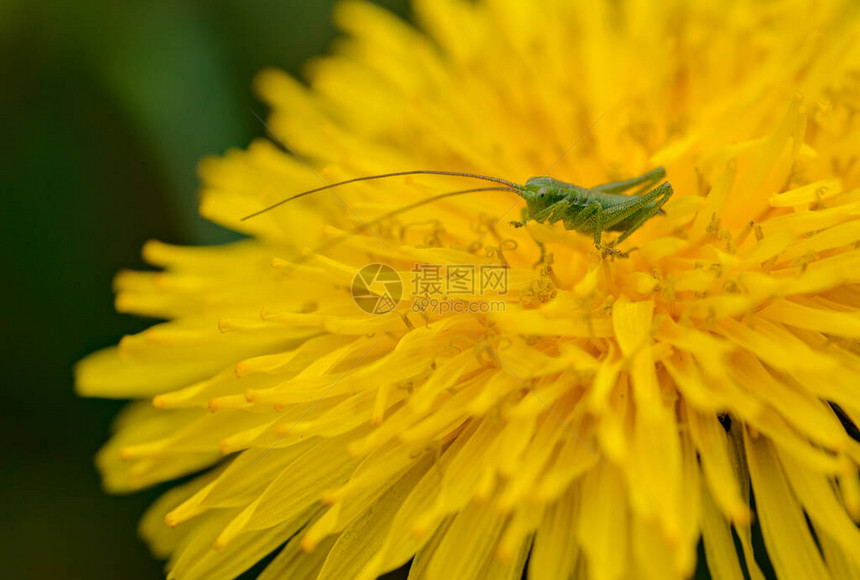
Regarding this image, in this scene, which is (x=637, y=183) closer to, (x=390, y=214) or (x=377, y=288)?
(x=390, y=214)

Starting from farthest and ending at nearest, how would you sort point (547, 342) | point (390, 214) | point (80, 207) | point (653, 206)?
point (80, 207), point (390, 214), point (653, 206), point (547, 342)

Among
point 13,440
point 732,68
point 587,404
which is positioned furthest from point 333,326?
point 732,68

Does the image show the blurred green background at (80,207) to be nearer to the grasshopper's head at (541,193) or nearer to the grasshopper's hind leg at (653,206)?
the grasshopper's head at (541,193)

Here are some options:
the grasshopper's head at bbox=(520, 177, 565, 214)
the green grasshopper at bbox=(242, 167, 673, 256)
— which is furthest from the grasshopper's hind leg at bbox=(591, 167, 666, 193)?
the grasshopper's head at bbox=(520, 177, 565, 214)

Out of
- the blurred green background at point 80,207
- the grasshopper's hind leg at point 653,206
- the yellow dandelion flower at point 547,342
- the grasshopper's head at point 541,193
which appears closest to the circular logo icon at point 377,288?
the yellow dandelion flower at point 547,342

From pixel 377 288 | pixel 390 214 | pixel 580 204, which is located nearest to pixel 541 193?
A: pixel 580 204

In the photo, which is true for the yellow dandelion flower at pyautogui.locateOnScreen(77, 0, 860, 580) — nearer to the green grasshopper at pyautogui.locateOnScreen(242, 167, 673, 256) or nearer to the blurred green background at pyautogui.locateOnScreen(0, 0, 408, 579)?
the green grasshopper at pyautogui.locateOnScreen(242, 167, 673, 256)
